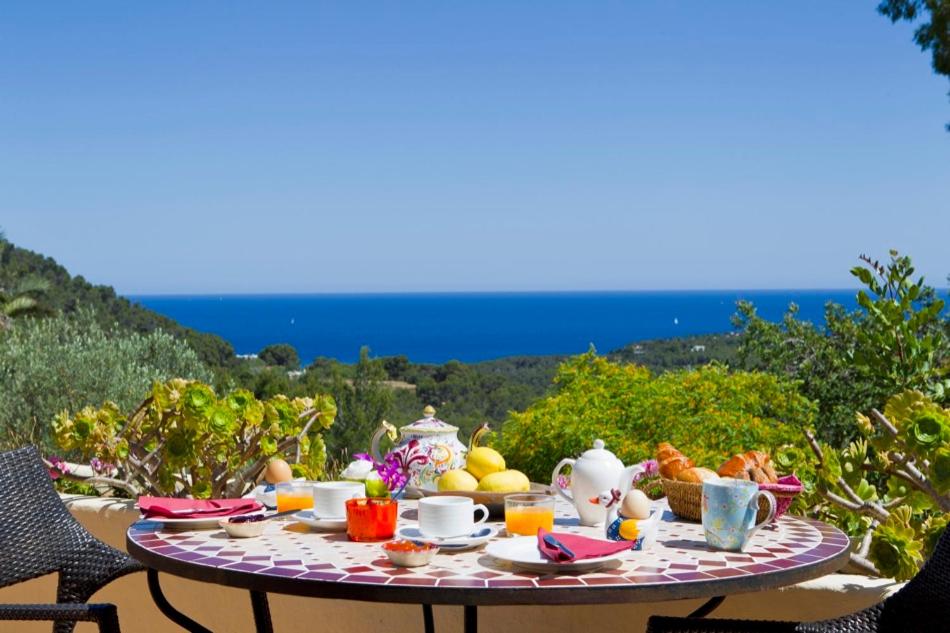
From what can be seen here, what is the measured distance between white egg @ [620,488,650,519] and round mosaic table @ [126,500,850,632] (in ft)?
0.19

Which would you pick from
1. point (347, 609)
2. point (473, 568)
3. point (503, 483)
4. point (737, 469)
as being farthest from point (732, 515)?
point (347, 609)

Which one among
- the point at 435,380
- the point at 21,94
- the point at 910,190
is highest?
the point at 21,94

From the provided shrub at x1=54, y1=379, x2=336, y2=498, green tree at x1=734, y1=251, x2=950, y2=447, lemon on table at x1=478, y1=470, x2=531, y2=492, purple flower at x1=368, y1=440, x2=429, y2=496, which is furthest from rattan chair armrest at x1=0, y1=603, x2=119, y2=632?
green tree at x1=734, y1=251, x2=950, y2=447

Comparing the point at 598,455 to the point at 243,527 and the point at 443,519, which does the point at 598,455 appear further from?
the point at 243,527

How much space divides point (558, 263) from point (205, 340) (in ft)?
190

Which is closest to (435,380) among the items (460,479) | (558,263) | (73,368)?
(73,368)

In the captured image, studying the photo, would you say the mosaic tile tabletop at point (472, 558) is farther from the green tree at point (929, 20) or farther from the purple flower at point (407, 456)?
the green tree at point (929, 20)

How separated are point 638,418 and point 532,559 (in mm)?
2708

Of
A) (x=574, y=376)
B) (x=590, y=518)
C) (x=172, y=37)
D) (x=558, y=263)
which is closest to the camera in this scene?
(x=590, y=518)

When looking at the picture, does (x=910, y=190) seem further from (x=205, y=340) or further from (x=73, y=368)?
(x=73, y=368)

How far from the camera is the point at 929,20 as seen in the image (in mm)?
7457

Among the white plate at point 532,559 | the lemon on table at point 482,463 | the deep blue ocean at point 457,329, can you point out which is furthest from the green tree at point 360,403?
the deep blue ocean at point 457,329

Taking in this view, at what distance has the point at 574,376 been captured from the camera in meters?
5.05

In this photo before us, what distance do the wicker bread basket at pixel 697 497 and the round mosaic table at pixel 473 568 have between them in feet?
0.20
